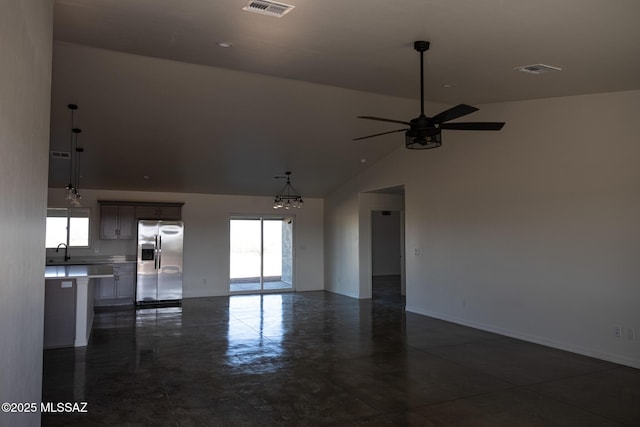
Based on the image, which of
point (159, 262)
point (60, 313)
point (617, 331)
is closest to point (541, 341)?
point (617, 331)

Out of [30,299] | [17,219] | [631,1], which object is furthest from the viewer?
[631,1]

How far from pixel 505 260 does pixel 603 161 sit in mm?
1842

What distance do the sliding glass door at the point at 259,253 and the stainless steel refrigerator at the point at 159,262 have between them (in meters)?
1.47

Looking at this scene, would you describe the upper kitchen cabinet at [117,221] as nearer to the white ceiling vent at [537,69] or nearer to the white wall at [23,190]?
the white wall at [23,190]

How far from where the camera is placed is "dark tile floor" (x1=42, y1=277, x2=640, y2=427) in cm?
350

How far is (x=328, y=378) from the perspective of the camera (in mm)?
4391

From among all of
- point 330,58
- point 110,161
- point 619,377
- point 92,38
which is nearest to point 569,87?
point 330,58

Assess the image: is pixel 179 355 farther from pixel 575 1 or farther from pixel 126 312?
pixel 575 1

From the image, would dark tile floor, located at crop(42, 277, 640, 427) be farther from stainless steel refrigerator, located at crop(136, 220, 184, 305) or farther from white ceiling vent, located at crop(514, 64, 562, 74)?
white ceiling vent, located at crop(514, 64, 562, 74)

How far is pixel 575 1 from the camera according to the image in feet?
9.39

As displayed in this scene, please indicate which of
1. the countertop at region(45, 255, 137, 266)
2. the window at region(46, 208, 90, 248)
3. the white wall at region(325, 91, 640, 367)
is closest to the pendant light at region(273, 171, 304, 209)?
the white wall at region(325, 91, 640, 367)

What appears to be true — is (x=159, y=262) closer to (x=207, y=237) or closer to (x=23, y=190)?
(x=207, y=237)

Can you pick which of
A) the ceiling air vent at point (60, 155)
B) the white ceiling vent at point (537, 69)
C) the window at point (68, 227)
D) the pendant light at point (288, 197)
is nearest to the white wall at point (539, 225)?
the white ceiling vent at point (537, 69)

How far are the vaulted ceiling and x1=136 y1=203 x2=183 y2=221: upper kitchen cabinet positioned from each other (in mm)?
868
